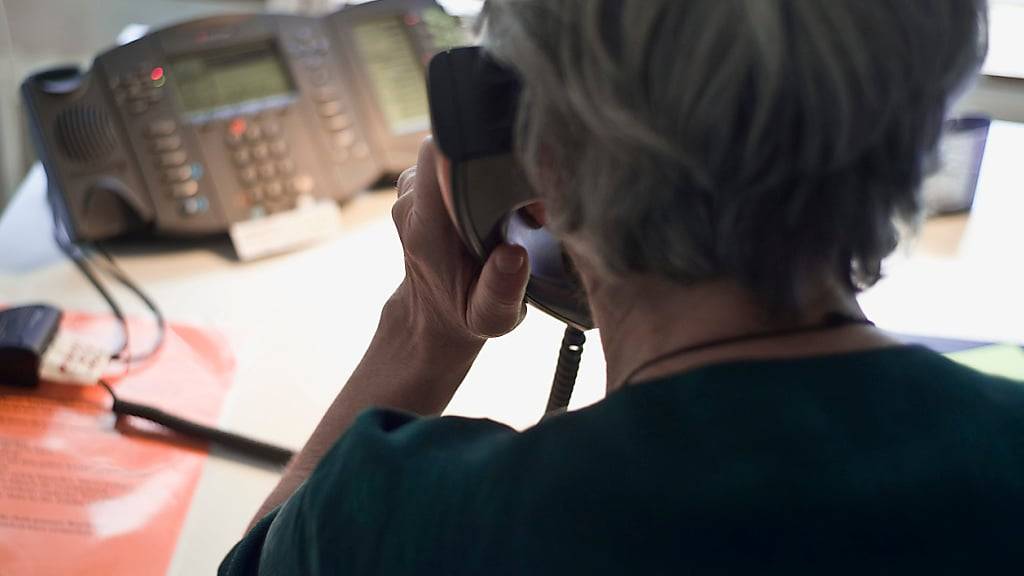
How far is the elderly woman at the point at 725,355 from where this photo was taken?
1.43 feet

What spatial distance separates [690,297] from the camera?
1.75 ft

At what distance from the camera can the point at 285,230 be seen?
1120 mm

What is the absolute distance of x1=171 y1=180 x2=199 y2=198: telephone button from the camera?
1083 millimetres

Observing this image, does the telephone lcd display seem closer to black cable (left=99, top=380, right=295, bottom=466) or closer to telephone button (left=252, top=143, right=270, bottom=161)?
telephone button (left=252, top=143, right=270, bottom=161)

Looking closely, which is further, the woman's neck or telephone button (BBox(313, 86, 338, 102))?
telephone button (BBox(313, 86, 338, 102))

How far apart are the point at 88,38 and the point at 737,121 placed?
1237 millimetres

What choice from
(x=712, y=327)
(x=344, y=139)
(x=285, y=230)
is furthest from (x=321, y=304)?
(x=712, y=327)

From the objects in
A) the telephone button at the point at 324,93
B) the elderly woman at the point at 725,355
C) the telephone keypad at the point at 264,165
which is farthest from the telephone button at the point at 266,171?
the elderly woman at the point at 725,355

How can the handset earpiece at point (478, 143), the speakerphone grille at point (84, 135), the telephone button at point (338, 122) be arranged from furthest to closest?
the telephone button at point (338, 122)
the speakerphone grille at point (84, 135)
the handset earpiece at point (478, 143)

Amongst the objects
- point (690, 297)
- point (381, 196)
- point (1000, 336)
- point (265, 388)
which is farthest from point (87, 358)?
point (1000, 336)

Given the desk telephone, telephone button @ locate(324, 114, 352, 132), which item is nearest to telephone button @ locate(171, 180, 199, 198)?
the desk telephone

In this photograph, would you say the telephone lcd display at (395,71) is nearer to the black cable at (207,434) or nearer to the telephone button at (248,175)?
the telephone button at (248,175)

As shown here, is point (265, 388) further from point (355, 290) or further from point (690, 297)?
point (690, 297)

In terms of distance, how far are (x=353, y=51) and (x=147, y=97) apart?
0.24 m
